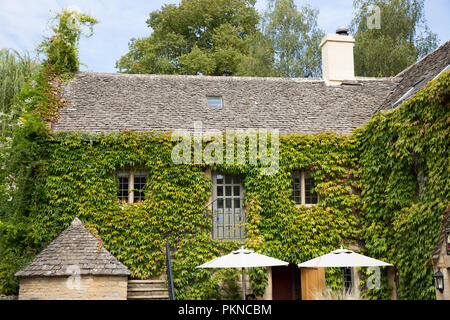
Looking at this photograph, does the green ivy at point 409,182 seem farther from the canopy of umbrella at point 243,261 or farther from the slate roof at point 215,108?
the canopy of umbrella at point 243,261

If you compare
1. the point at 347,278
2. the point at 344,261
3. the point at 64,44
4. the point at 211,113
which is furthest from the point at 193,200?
the point at 64,44

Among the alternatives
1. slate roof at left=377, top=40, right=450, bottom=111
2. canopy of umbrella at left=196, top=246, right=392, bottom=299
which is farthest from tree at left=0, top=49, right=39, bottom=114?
slate roof at left=377, top=40, right=450, bottom=111

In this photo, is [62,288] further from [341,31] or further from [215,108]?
[341,31]

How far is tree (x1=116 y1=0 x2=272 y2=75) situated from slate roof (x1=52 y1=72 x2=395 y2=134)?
8815 mm

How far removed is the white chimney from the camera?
1778 centimetres

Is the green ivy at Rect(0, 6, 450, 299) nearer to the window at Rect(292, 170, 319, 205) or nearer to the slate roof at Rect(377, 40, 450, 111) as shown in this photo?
the window at Rect(292, 170, 319, 205)

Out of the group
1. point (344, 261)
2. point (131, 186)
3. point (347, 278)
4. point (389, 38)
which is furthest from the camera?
point (389, 38)

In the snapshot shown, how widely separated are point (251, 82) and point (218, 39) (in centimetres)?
1116

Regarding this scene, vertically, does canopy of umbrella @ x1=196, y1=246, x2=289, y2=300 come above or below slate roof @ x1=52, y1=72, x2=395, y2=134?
below

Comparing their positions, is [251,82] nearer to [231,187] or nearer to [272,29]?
[231,187]

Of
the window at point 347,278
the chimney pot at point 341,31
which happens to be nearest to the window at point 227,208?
the window at point 347,278

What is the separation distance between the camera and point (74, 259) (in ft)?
37.2

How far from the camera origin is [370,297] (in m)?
12.6

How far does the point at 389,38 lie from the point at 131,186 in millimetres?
18439
